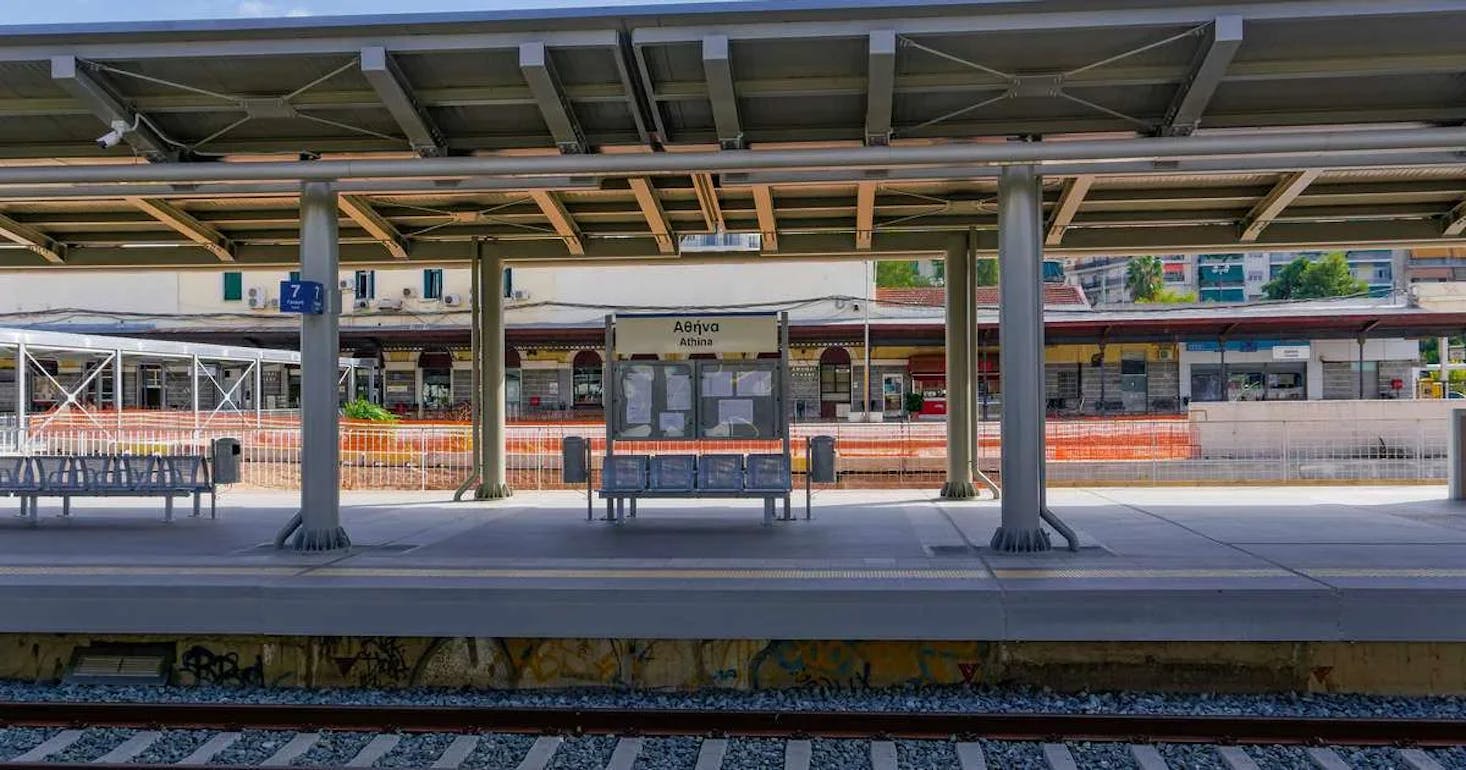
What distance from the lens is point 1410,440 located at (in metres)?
21.8

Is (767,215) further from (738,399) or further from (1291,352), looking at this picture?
(1291,352)

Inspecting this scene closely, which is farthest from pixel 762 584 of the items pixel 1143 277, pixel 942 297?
pixel 1143 277

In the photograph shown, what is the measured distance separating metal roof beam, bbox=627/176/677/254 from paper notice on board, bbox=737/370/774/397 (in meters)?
2.48

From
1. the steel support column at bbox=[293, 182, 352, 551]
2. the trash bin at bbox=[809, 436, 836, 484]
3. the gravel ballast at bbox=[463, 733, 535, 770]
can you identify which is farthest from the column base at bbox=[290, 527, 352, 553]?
the trash bin at bbox=[809, 436, 836, 484]

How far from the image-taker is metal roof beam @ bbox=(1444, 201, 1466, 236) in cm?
1267

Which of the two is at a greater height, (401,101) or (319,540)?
(401,101)

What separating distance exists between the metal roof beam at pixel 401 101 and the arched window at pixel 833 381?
107ft

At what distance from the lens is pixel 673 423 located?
11820 millimetres

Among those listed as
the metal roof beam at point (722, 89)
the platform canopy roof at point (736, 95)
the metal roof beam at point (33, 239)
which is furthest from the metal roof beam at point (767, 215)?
the metal roof beam at point (33, 239)

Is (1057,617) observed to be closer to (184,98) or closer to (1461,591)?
(1461,591)

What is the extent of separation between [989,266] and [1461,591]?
9789cm

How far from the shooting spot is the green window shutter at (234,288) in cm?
4278

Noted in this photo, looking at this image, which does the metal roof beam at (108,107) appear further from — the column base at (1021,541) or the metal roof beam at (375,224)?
the column base at (1021,541)

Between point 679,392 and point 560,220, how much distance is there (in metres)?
3.00
